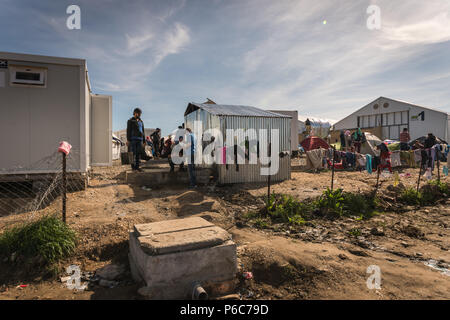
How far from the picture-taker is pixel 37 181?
6363 mm

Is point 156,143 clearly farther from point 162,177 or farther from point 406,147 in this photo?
point 406,147

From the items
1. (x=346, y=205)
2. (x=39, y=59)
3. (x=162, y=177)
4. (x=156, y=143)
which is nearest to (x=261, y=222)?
(x=346, y=205)

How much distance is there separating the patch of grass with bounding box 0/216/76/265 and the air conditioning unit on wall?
12.6ft

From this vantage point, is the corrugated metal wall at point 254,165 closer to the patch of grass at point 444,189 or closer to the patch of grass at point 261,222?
the patch of grass at point 261,222

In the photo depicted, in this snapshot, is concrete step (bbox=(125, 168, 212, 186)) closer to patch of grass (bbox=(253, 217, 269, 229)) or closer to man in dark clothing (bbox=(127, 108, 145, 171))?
man in dark clothing (bbox=(127, 108, 145, 171))

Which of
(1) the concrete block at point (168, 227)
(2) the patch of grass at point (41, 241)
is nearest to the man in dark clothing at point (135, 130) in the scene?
(2) the patch of grass at point (41, 241)

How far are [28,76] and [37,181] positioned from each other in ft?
8.08

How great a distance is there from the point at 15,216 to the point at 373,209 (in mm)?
7999

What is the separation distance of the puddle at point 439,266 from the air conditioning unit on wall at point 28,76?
8.23 meters

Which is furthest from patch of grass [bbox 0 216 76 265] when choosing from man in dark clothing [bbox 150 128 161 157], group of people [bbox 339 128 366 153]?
group of people [bbox 339 128 366 153]

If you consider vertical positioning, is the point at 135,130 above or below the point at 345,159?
above

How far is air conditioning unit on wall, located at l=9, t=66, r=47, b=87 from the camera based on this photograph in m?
6.00

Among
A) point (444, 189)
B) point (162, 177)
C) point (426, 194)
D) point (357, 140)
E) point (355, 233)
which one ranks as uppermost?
point (357, 140)
